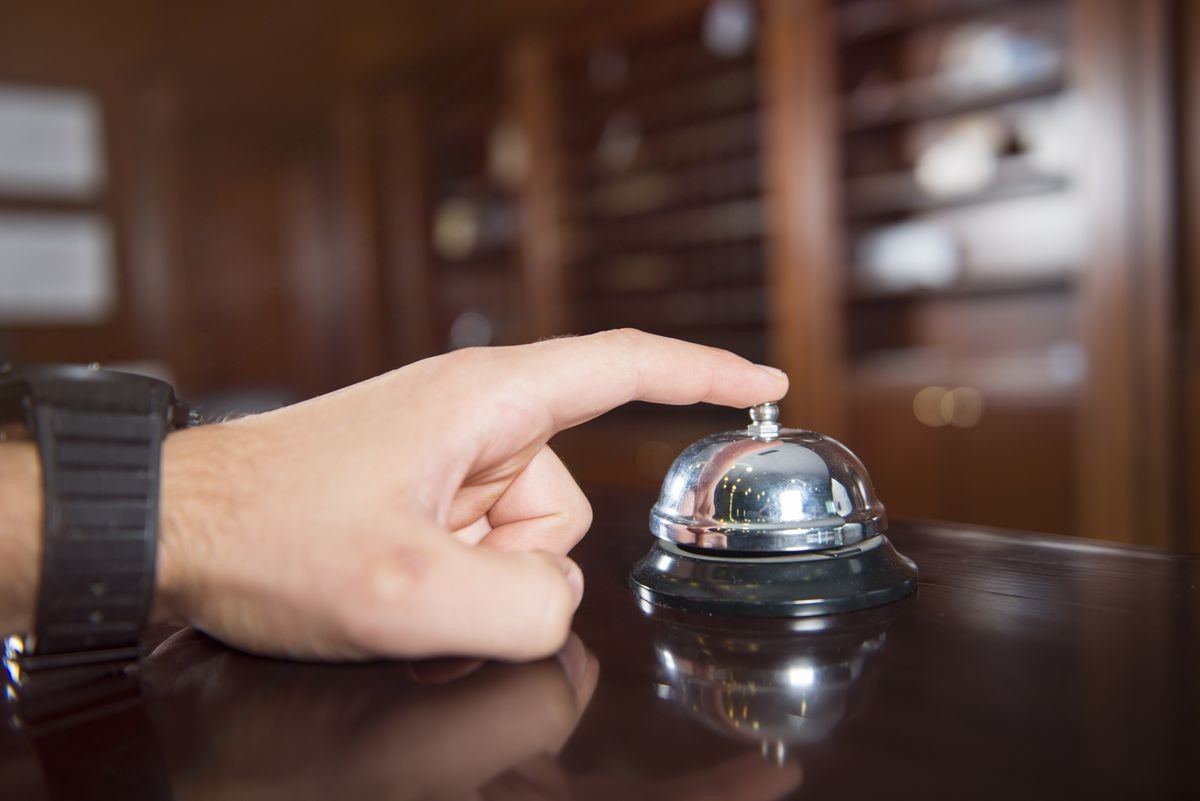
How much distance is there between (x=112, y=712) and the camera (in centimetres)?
45

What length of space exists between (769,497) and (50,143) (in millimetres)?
7338

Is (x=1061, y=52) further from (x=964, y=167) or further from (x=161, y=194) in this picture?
(x=161, y=194)

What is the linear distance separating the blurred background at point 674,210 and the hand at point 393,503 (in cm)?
26

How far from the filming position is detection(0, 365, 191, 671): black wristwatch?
1.62 feet

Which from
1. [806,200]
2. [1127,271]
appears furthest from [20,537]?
[806,200]

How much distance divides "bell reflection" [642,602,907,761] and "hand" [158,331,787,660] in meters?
0.07

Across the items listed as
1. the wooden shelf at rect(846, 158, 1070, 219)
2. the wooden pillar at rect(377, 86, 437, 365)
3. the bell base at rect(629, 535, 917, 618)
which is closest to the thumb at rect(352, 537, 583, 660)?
the bell base at rect(629, 535, 917, 618)

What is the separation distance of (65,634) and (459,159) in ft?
19.7

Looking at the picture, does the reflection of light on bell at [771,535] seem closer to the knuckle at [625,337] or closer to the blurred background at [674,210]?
the knuckle at [625,337]

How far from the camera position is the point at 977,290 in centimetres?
393

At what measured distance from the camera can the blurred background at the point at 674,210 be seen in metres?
3.14

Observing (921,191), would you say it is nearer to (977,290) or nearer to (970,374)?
(977,290)

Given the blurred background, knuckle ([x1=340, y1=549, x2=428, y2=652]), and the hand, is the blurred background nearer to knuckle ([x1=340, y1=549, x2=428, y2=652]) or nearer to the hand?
the hand

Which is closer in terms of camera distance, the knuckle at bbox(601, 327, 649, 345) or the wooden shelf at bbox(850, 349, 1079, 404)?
the knuckle at bbox(601, 327, 649, 345)
